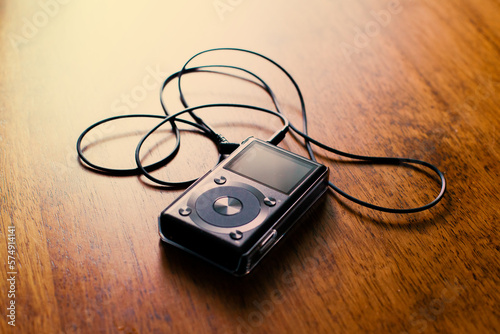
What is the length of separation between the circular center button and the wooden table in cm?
7

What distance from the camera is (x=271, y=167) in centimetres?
70

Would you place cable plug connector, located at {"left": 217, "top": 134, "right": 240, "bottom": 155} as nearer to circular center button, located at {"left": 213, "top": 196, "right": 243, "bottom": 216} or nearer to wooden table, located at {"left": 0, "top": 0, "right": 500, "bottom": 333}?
wooden table, located at {"left": 0, "top": 0, "right": 500, "bottom": 333}

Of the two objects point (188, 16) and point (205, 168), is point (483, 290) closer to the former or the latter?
point (205, 168)

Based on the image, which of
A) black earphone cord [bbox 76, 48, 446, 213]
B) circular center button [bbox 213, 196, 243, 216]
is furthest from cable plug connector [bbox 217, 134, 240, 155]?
circular center button [bbox 213, 196, 243, 216]

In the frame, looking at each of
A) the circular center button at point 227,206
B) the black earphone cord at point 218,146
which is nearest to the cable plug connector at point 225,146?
the black earphone cord at point 218,146

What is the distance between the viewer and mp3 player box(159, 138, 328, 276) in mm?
589

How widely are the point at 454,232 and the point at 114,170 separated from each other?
483 millimetres

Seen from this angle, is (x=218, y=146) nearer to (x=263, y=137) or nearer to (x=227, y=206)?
(x=263, y=137)

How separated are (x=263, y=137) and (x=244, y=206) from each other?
0.23 metres

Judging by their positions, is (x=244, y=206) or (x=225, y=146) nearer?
(x=244, y=206)

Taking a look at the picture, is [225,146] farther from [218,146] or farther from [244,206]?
[244,206]

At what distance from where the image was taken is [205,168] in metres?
0.77

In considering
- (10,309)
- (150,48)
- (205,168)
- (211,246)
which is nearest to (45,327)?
(10,309)

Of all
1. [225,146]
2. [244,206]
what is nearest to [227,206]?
[244,206]
